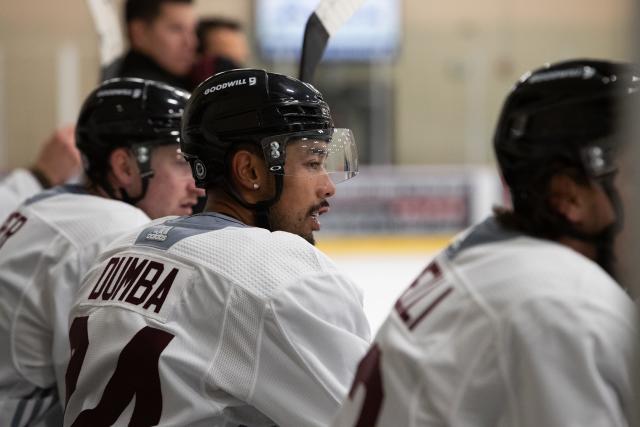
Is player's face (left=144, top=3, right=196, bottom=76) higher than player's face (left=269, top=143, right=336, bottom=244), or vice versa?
player's face (left=144, top=3, right=196, bottom=76)

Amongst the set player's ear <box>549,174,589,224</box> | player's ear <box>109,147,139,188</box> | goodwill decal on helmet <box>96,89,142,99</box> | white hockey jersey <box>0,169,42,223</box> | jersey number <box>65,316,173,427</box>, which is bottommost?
white hockey jersey <box>0,169,42,223</box>

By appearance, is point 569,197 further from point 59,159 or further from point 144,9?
point 144,9

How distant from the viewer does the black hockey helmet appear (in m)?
1.72

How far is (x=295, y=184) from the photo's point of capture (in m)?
1.78

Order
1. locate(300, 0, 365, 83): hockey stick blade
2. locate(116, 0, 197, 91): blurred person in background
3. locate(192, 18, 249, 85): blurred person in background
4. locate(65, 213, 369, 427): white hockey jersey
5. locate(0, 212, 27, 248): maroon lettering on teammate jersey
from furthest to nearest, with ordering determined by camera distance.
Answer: locate(192, 18, 249, 85): blurred person in background < locate(116, 0, 197, 91): blurred person in background < locate(300, 0, 365, 83): hockey stick blade < locate(0, 212, 27, 248): maroon lettering on teammate jersey < locate(65, 213, 369, 427): white hockey jersey

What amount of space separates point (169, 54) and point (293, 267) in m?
2.35

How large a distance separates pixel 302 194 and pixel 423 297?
0.66 m

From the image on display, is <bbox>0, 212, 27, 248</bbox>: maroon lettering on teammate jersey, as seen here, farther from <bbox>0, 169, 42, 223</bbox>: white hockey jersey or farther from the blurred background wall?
the blurred background wall

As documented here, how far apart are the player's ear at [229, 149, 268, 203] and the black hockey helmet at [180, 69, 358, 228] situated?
0.01m

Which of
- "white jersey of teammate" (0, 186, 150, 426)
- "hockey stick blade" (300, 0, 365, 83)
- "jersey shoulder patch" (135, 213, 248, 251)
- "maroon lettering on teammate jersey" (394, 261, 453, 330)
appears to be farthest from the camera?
"hockey stick blade" (300, 0, 365, 83)

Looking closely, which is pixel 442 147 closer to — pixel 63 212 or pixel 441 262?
pixel 63 212

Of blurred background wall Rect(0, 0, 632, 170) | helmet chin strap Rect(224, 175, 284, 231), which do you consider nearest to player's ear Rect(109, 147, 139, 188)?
helmet chin strap Rect(224, 175, 284, 231)

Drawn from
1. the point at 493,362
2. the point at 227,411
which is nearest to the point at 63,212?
the point at 227,411

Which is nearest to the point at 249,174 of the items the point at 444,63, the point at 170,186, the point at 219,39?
the point at 170,186
